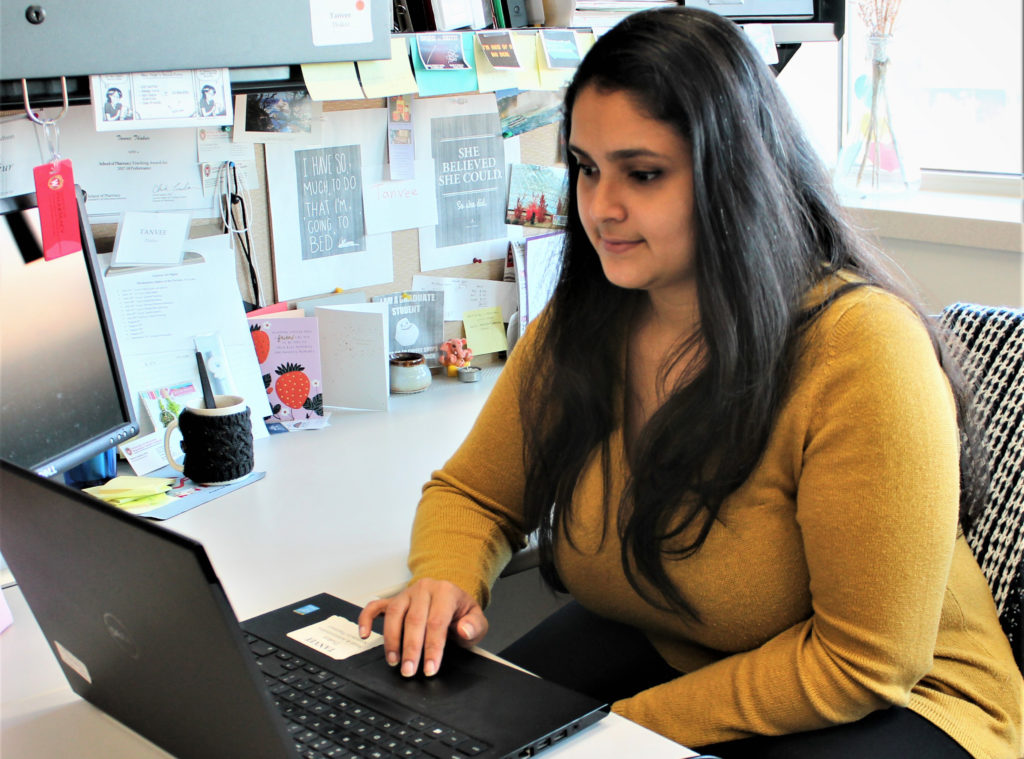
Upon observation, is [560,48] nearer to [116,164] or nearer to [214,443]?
[116,164]

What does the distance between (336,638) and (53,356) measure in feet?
1.81

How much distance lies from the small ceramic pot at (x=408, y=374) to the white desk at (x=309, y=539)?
0.06 ft

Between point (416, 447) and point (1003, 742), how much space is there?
0.85 m

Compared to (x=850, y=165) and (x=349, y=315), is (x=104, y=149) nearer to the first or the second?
(x=349, y=315)

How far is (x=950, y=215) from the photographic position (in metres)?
2.19

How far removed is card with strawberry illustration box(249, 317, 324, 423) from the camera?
5.44 ft

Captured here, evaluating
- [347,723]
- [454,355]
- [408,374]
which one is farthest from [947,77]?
[347,723]

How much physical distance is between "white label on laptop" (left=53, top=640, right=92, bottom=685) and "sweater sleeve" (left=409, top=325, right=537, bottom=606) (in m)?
0.41

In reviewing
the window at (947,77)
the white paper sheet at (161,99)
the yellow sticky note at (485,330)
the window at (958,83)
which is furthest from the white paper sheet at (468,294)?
the window at (958,83)

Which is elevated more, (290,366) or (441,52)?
(441,52)

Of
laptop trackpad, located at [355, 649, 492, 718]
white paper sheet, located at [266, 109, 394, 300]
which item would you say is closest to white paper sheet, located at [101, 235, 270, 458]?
white paper sheet, located at [266, 109, 394, 300]

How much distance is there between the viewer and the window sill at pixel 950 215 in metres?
2.10

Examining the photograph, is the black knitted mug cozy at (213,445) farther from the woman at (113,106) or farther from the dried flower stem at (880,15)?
the dried flower stem at (880,15)

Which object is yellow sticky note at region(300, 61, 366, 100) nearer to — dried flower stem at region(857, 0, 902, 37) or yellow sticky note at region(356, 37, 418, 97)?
yellow sticky note at region(356, 37, 418, 97)
